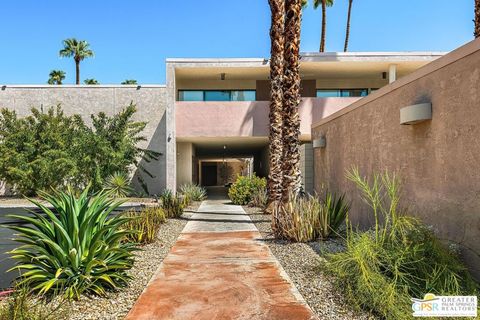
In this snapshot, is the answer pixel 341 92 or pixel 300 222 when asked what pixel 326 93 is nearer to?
pixel 341 92

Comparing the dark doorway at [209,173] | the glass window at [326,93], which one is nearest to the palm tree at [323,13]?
the glass window at [326,93]

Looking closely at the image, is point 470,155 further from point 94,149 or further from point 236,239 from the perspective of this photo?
point 94,149

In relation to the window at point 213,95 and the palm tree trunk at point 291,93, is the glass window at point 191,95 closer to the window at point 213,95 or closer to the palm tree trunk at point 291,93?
the window at point 213,95

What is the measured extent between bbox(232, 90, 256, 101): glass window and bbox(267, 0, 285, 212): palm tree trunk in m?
7.44

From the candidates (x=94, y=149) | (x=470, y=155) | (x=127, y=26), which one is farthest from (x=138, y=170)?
(x=470, y=155)

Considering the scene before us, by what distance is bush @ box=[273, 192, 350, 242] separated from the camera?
8.66 metres

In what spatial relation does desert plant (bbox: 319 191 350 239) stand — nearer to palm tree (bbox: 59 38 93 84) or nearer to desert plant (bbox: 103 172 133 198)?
desert plant (bbox: 103 172 133 198)

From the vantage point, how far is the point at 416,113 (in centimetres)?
644

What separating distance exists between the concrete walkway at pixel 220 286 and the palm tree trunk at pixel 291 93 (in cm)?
279

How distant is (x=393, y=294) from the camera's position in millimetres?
4480

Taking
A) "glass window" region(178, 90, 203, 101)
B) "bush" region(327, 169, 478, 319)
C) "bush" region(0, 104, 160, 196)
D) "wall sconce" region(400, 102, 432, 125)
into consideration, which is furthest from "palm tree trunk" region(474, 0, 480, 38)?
"bush" region(0, 104, 160, 196)

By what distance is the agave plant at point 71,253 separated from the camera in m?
5.00

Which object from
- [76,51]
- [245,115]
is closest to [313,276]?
[245,115]

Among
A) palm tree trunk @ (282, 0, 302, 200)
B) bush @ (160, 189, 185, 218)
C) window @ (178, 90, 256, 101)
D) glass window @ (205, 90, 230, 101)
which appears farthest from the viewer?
glass window @ (205, 90, 230, 101)
